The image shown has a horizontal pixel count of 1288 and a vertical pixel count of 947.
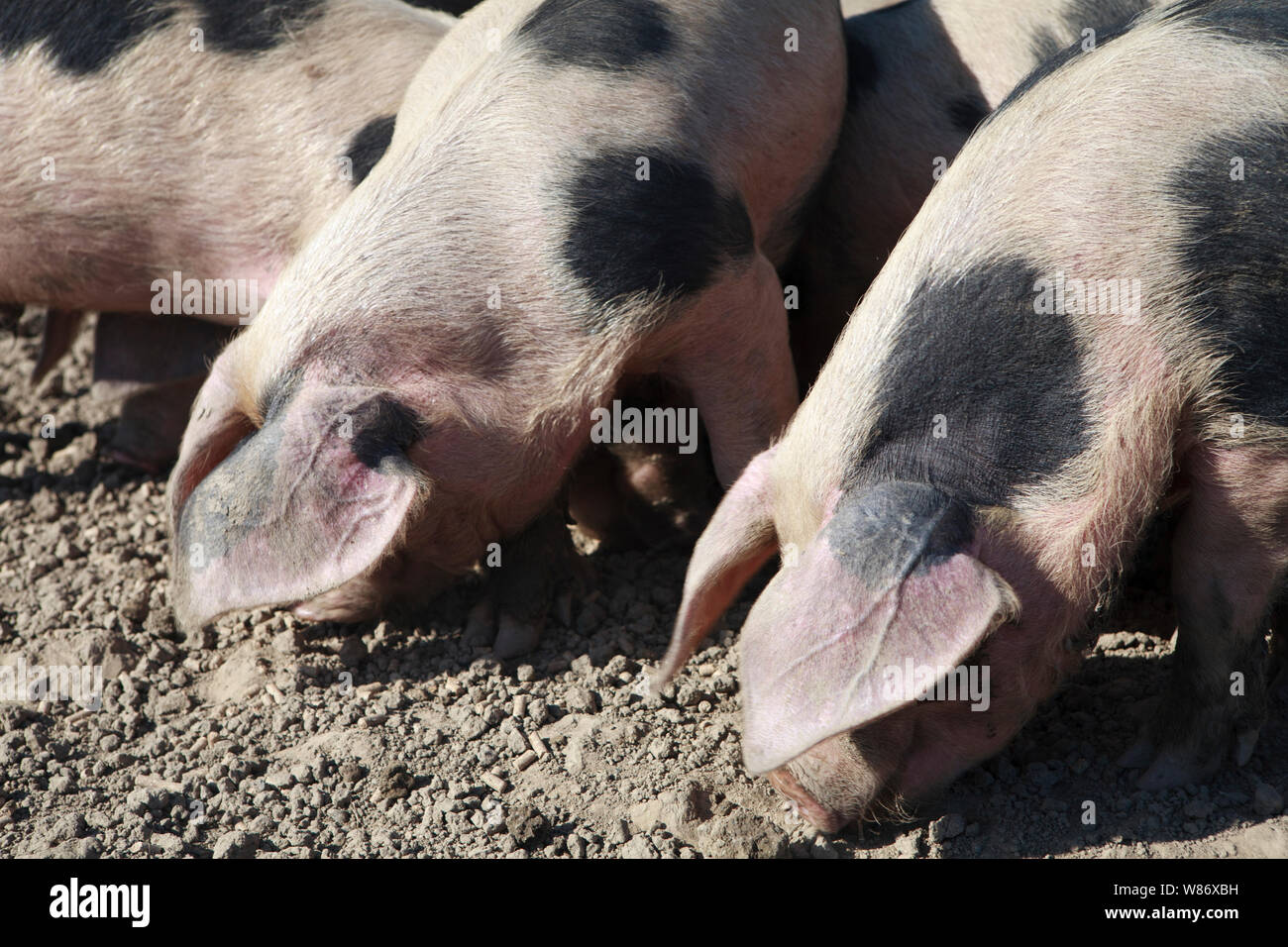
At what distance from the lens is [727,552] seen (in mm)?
3309

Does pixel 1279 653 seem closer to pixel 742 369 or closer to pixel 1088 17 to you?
pixel 742 369

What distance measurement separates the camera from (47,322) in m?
5.18

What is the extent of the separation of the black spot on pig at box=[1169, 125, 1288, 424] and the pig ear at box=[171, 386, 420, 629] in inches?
70.9

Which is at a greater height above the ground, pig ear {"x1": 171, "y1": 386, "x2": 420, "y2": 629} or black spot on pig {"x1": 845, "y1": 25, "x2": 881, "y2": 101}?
black spot on pig {"x1": 845, "y1": 25, "x2": 881, "y2": 101}

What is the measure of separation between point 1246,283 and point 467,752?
2125 mm

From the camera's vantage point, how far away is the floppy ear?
276 centimetres

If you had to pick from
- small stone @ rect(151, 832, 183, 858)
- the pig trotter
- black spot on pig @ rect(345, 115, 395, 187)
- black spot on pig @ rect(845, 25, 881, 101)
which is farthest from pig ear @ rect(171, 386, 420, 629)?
black spot on pig @ rect(845, 25, 881, 101)

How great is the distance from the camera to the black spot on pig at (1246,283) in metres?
3.09

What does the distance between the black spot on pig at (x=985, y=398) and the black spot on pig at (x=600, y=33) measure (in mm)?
1206

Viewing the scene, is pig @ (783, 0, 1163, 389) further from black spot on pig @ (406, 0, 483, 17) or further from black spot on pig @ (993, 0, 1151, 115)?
black spot on pig @ (406, 0, 483, 17)

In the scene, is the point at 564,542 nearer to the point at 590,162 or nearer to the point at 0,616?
the point at 590,162

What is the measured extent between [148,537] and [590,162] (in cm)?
212

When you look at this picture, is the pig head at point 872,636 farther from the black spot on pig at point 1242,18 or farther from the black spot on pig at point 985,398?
the black spot on pig at point 1242,18
